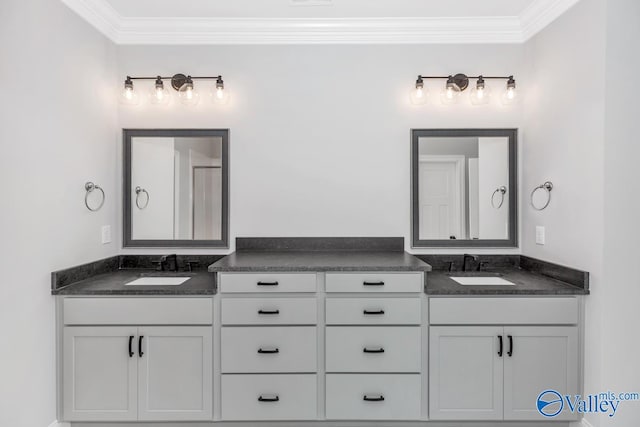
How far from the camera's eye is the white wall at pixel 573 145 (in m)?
2.01

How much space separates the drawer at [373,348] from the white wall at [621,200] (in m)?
0.99

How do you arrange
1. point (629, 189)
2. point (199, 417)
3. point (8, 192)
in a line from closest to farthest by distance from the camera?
point (8, 192) → point (629, 189) → point (199, 417)

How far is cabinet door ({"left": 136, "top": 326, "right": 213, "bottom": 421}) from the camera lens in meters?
2.13

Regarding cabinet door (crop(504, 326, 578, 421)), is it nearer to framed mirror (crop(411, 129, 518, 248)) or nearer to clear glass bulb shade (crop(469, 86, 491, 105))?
framed mirror (crop(411, 129, 518, 248))

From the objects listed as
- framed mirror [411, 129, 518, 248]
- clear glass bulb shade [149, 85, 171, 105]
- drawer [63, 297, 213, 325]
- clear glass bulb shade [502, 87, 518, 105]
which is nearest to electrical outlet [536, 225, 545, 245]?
framed mirror [411, 129, 518, 248]

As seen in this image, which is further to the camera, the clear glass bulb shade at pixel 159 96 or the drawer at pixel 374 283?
the clear glass bulb shade at pixel 159 96

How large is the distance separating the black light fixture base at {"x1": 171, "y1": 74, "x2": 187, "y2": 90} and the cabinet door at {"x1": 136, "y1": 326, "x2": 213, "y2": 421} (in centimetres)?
163

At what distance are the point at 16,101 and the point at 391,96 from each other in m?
2.18

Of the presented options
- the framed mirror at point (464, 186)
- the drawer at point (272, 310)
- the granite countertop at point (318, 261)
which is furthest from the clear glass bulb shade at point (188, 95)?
the framed mirror at point (464, 186)

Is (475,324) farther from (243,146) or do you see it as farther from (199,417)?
(243,146)

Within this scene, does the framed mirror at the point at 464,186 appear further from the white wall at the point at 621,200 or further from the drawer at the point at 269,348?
the drawer at the point at 269,348

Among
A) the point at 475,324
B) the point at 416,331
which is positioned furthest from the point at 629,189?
the point at 416,331

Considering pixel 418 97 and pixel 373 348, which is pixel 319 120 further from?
pixel 373 348

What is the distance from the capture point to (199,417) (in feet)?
7.04
